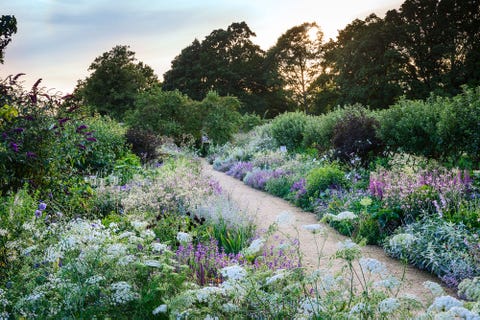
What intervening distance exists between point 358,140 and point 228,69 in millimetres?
31834

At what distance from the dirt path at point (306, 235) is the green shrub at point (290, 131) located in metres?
3.95

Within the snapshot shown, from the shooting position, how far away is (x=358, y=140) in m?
10.7

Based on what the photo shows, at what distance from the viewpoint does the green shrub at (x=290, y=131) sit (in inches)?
620

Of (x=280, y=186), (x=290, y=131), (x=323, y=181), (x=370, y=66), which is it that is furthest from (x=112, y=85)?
(x=323, y=181)

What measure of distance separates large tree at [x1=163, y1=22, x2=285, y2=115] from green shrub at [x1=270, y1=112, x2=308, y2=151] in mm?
23481

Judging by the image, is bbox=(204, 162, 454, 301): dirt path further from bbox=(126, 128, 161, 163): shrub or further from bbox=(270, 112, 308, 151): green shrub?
bbox=(270, 112, 308, 151): green shrub

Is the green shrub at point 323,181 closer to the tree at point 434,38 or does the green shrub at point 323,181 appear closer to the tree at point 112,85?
the tree at point 434,38

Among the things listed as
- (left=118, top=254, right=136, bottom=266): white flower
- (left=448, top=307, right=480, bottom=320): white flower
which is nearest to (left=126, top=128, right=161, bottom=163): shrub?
(left=118, top=254, right=136, bottom=266): white flower

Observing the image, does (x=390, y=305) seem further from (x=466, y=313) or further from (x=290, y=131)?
(x=290, y=131)

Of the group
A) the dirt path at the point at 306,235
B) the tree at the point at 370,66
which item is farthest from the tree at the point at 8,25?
the tree at the point at 370,66

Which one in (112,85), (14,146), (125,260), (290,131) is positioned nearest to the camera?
(125,260)

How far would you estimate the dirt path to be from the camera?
4727 millimetres

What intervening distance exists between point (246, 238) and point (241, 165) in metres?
8.57

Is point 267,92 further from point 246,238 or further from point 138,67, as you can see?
point 246,238
